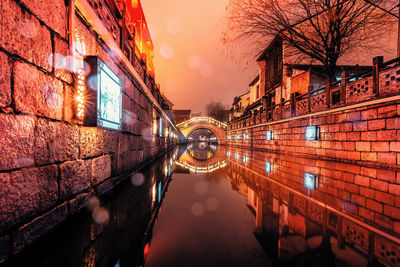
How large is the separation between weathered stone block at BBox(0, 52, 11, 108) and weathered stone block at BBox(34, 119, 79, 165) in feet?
1.12

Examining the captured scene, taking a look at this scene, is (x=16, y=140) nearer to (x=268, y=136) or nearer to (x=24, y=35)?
(x=24, y=35)

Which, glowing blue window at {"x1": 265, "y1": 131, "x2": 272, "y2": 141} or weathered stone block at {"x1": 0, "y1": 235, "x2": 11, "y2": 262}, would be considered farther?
glowing blue window at {"x1": 265, "y1": 131, "x2": 272, "y2": 141}

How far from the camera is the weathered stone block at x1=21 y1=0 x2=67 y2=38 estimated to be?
1.59m

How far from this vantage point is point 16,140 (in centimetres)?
140

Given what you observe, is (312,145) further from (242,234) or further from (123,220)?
(123,220)

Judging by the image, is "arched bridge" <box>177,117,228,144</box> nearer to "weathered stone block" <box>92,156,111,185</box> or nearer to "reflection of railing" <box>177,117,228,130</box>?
"reflection of railing" <box>177,117,228,130</box>

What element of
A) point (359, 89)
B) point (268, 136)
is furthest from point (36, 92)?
point (268, 136)

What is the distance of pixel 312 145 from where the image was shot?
7.84 meters

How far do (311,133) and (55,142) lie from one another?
8.81 m

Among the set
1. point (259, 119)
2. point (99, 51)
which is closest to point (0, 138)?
point (99, 51)

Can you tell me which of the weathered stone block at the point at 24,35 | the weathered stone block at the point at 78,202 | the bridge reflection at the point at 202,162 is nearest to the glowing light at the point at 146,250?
the weathered stone block at the point at 78,202

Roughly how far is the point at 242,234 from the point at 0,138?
218 centimetres

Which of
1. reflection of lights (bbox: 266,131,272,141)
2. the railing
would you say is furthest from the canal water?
reflection of lights (bbox: 266,131,272,141)

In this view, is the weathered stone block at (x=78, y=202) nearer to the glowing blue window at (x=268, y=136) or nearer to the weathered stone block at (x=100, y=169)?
the weathered stone block at (x=100, y=169)
